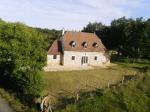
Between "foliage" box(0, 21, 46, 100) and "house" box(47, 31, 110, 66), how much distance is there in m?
16.4

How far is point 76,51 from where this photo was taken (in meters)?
59.6

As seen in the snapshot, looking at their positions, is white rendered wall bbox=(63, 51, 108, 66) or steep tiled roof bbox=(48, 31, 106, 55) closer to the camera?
steep tiled roof bbox=(48, 31, 106, 55)

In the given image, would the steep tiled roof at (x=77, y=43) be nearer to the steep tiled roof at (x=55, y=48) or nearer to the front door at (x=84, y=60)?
the steep tiled roof at (x=55, y=48)

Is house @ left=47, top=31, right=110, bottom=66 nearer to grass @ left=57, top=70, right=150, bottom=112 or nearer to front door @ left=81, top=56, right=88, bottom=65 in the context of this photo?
front door @ left=81, top=56, right=88, bottom=65

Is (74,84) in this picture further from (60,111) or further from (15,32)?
(60,111)

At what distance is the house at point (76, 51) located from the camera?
57750mm

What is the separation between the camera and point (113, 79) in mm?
46312

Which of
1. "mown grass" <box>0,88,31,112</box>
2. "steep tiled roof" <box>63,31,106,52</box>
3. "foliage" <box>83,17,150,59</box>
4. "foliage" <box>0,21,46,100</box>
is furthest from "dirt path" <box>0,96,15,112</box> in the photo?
"foliage" <box>83,17,150,59</box>

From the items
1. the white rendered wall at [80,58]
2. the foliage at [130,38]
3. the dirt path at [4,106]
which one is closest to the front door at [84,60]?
the white rendered wall at [80,58]

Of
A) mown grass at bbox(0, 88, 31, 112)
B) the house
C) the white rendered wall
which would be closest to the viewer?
mown grass at bbox(0, 88, 31, 112)

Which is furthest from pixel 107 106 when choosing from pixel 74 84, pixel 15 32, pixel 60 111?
pixel 15 32

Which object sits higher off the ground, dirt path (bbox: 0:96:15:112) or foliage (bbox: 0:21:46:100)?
foliage (bbox: 0:21:46:100)

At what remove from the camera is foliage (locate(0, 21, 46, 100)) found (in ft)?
120

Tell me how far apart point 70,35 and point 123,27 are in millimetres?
18234
